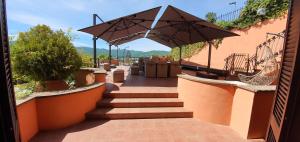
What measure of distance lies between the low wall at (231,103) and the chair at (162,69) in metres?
3.36

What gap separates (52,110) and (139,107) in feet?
7.47

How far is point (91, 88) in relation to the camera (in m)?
4.59

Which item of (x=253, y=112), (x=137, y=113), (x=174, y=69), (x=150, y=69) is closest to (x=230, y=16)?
(x=174, y=69)

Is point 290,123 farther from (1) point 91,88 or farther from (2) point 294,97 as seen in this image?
Result: (1) point 91,88

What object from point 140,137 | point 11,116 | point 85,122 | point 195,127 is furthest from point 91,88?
point 11,116

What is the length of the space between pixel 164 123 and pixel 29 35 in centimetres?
451

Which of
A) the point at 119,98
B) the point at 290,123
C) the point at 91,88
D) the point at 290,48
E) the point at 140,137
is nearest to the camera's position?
the point at 290,123

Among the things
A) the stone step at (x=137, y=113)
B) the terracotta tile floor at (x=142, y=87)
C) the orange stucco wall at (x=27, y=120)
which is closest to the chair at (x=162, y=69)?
the terracotta tile floor at (x=142, y=87)

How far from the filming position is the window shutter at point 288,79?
56.6 inches

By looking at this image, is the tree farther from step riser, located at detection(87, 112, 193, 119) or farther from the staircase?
step riser, located at detection(87, 112, 193, 119)

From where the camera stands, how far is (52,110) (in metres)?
3.80

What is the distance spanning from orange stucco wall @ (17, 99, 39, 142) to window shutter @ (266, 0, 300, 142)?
3.87 meters

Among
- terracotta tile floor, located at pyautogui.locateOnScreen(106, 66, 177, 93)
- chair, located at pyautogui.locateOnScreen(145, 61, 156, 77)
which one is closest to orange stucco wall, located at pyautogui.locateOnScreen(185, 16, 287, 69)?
chair, located at pyautogui.locateOnScreen(145, 61, 156, 77)

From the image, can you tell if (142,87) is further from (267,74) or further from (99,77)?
(267,74)
